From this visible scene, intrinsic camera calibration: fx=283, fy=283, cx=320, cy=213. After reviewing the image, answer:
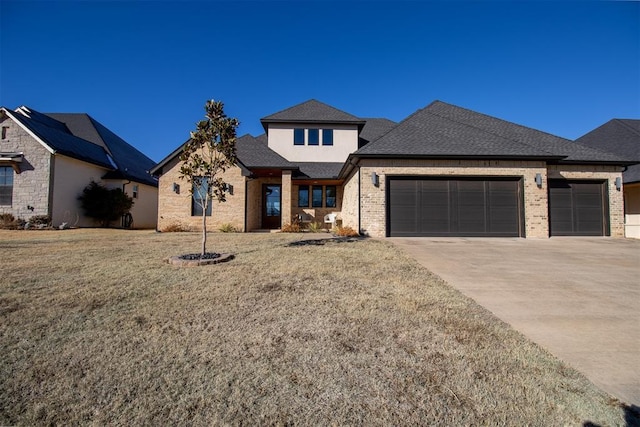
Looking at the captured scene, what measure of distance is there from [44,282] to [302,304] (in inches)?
183

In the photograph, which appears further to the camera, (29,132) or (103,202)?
(103,202)

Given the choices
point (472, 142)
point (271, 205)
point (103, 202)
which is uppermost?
point (472, 142)

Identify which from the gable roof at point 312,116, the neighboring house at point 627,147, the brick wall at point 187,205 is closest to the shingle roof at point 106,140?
the brick wall at point 187,205

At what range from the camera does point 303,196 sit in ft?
57.4

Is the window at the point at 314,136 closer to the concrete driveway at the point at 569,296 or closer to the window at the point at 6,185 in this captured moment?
the concrete driveway at the point at 569,296

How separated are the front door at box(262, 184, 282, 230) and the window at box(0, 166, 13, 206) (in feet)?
43.4

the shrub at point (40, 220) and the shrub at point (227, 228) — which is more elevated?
the shrub at point (40, 220)

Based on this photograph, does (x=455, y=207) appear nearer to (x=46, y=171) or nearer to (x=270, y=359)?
(x=270, y=359)

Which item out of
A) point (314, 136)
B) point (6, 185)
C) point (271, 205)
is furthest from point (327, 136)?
point (6, 185)

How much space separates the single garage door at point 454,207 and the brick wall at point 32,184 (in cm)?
1769

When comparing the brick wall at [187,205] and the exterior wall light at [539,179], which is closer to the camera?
the exterior wall light at [539,179]

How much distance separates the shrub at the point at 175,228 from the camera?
556 inches

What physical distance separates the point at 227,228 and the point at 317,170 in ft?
20.7

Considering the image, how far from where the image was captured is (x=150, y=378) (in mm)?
2336
